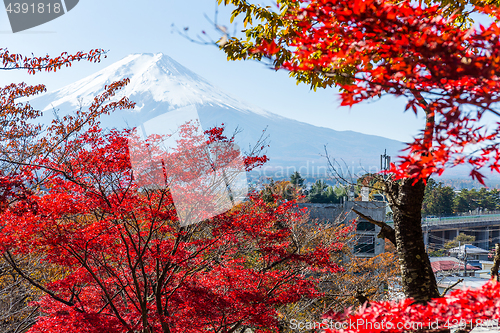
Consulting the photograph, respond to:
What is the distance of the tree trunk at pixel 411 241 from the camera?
300 cm

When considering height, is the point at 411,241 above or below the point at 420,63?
below

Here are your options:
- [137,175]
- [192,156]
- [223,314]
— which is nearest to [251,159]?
[192,156]


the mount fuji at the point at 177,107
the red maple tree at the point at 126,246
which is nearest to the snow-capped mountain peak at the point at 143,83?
the mount fuji at the point at 177,107

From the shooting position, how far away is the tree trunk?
300 centimetres

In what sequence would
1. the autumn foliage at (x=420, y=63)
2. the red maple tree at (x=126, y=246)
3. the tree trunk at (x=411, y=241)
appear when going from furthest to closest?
1. the red maple tree at (x=126, y=246)
2. the tree trunk at (x=411, y=241)
3. the autumn foliage at (x=420, y=63)

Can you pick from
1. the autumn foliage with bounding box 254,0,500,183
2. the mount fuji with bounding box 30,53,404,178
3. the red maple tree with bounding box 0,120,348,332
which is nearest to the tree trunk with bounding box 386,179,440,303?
the autumn foliage with bounding box 254,0,500,183

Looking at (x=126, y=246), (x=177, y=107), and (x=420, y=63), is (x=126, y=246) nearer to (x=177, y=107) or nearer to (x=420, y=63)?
(x=420, y=63)

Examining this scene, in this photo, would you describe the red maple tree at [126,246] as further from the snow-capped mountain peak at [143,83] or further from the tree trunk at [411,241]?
the snow-capped mountain peak at [143,83]

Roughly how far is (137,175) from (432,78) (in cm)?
417

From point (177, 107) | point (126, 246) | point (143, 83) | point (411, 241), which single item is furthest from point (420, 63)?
point (143, 83)

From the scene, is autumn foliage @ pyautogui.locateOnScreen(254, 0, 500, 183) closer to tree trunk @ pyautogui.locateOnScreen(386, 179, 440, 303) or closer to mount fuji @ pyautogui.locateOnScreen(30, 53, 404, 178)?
tree trunk @ pyautogui.locateOnScreen(386, 179, 440, 303)

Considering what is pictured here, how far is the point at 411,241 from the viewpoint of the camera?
3.12m

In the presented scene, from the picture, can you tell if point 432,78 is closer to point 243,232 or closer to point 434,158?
point 434,158

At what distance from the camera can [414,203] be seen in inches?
124
